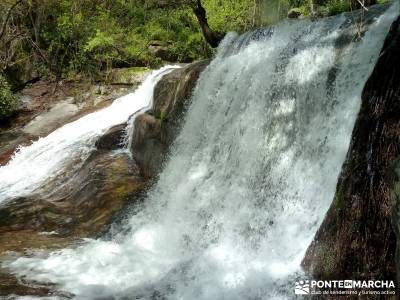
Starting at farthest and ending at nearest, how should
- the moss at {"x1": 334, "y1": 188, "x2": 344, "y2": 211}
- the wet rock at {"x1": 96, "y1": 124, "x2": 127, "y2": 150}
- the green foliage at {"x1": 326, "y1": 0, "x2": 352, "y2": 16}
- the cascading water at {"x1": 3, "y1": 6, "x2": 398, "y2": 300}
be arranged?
the green foliage at {"x1": 326, "y1": 0, "x2": 352, "y2": 16} → the wet rock at {"x1": 96, "y1": 124, "x2": 127, "y2": 150} → the cascading water at {"x1": 3, "y1": 6, "x2": 398, "y2": 300} → the moss at {"x1": 334, "y1": 188, "x2": 344, "y2": 211}

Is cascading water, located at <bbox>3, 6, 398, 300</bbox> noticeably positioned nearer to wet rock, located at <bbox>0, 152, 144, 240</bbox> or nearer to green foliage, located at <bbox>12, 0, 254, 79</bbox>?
wet rock, located at <bbox>0, 152, 144, 240</bbox>

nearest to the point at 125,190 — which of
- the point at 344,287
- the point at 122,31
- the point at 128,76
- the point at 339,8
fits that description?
the point at 344,287

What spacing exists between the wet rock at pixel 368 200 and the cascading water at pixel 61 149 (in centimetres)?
597

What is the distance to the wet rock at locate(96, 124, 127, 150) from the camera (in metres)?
9.51

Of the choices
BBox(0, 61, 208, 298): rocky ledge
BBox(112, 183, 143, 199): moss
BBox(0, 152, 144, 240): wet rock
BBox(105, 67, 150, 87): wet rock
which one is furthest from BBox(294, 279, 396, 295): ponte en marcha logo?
BBox(105, 67, 150, 87): wet rock

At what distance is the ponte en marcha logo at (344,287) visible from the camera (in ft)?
11.9

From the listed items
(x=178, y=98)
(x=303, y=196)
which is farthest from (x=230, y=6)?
(x=303, y=196)

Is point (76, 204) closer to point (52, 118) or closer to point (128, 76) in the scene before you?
point (52, 118)

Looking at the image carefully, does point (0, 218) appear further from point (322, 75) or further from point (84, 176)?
point (322, 75)

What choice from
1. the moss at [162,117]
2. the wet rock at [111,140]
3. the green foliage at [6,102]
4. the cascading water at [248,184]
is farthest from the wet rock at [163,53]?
the cascading water at [248,184]

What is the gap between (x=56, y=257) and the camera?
599 cm

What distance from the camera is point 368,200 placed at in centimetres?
402

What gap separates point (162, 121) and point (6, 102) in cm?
616

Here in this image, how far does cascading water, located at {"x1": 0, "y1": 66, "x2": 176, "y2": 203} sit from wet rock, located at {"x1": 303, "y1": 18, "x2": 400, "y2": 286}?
235 inches
